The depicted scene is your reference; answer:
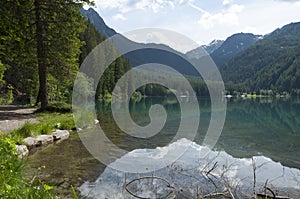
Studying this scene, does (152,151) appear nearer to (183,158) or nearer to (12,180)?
(183,158)

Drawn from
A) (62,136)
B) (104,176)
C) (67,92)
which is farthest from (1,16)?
(67,92)

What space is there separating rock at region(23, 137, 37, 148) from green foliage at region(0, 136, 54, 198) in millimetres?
4042

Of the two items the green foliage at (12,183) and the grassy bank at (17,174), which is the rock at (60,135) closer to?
the grassy bank at (17,174)

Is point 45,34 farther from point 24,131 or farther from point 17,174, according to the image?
point 17,174

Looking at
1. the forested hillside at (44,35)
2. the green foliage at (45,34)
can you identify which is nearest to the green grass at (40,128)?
the forested hillside at (44,35)

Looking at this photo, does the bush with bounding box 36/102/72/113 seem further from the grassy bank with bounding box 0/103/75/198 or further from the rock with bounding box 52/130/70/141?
the rock with bounding box 52/130/70/141

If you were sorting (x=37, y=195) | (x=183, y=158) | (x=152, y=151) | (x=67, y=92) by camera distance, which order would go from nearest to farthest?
1. (x=37, y=195)
2. (x=183, y=158)
3. (x=152, y=151)
4. (x=67, y=92)

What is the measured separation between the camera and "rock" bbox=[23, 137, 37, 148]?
442 inches

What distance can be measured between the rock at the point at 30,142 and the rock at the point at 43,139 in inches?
8.1

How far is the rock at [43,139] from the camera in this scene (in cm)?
1221

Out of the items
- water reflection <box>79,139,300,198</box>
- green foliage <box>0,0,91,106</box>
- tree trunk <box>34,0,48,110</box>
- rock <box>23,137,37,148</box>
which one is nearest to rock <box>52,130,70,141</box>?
rock <box>23,137,37,148</box>

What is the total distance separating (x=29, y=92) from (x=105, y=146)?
35.9m

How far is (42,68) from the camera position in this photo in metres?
21.6

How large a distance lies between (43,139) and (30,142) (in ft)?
3.61
